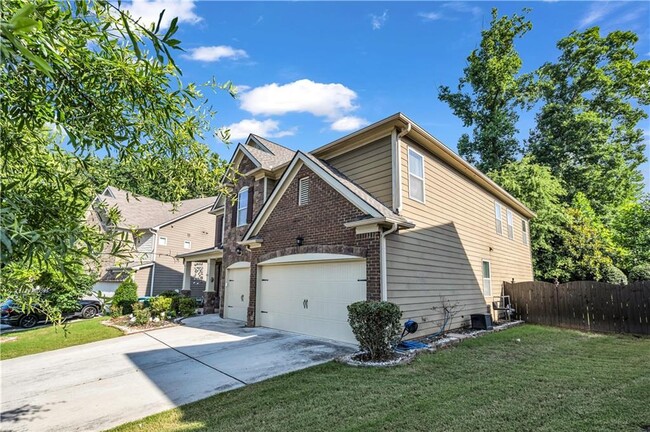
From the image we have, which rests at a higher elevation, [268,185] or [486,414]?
[268,185]

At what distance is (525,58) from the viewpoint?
82.4 feet

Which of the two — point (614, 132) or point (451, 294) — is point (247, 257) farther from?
point (614, 132)

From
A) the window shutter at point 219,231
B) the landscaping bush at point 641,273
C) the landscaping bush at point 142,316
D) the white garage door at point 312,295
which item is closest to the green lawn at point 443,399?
the white garage door at point 312,295

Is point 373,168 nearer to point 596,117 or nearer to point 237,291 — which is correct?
point 237,291

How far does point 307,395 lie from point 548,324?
11.6 meters

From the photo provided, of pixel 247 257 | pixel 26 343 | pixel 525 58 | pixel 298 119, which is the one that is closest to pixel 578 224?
pixel 525 58

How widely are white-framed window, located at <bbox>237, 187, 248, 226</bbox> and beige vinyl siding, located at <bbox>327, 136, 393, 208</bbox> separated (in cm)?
543

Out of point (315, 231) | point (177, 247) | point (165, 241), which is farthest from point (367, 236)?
point (177, 247)

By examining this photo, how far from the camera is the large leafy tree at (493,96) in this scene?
2445cm

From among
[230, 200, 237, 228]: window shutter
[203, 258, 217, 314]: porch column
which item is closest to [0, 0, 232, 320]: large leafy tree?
[230, 200, 237, 228]: window shutter

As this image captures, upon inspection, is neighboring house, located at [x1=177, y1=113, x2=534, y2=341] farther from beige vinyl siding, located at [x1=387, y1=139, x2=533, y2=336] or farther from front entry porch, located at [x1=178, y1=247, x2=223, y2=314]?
front entry porch, located at [x1=178, y1=247, x2=223, y2=314]

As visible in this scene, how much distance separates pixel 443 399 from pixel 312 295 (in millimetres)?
5320

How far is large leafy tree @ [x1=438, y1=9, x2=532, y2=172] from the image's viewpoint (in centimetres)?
2445

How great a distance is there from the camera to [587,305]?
466 inches
